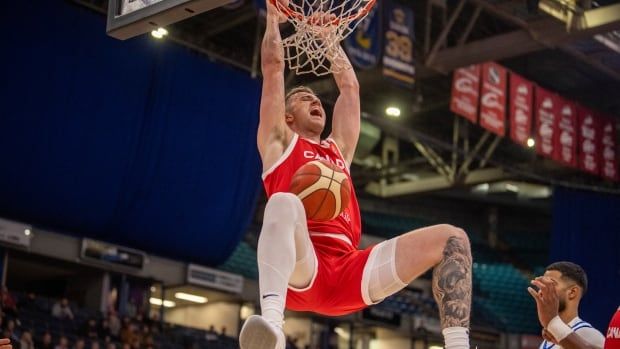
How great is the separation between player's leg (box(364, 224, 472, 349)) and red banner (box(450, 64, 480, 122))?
15729 mm

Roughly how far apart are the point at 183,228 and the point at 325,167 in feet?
50.1

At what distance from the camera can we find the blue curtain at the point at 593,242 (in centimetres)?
2261

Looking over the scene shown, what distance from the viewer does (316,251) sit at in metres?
5.33

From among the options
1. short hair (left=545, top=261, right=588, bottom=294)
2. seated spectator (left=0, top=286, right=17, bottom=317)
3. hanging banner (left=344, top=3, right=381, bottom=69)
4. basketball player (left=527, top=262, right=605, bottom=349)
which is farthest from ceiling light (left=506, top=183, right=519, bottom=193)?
short hair (left=545, top=261, right=588, bottom=294)

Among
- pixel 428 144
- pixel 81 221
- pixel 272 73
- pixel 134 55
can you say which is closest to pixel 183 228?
pixel 81 221

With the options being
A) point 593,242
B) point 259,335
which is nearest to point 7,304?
point 259,335

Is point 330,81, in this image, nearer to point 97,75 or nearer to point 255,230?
point 97,75

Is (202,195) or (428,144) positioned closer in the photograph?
(202,195)

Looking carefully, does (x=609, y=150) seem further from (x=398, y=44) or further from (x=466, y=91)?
(x=398, y=44)

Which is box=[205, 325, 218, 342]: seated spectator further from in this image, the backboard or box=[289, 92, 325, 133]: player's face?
box=[289, 92, 325, 133]: player's face

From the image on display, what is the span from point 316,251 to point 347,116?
1.21 m

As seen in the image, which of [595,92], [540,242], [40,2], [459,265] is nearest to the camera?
[459,265]

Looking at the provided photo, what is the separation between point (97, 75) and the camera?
59.6ft

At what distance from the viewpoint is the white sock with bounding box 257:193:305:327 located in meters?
4.81
